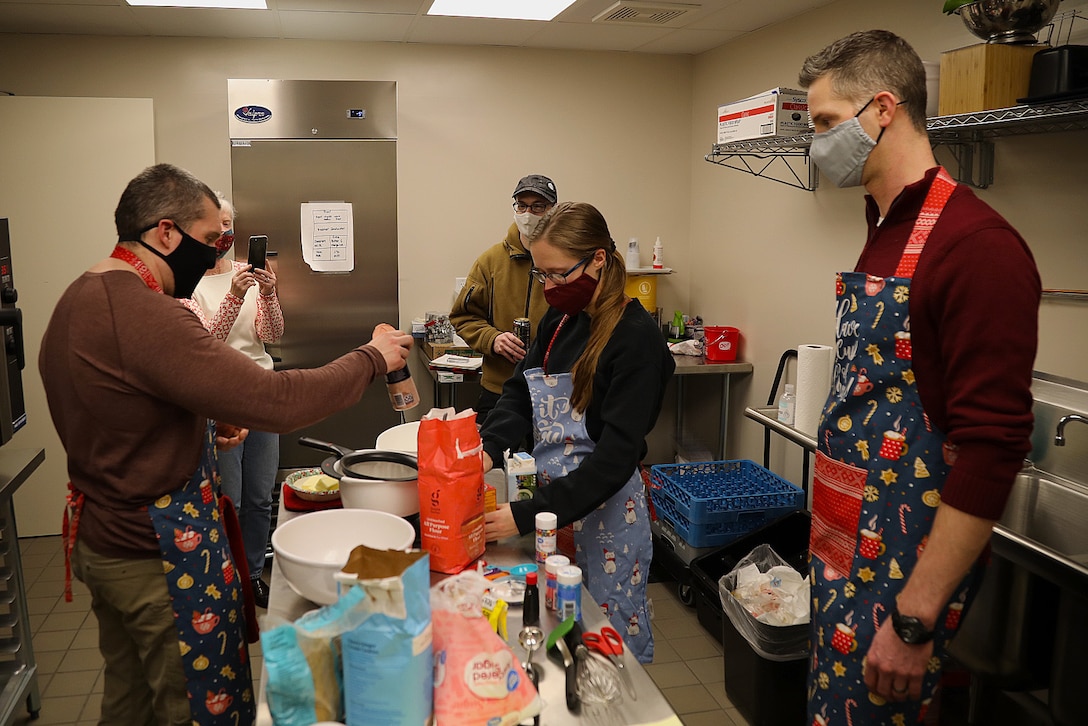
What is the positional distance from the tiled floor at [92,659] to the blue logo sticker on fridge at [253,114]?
238 centimetres

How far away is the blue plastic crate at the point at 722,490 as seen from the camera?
3.37 m

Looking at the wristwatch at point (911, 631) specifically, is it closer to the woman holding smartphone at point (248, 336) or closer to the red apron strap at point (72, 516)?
the red apron strap at point (72, 516)

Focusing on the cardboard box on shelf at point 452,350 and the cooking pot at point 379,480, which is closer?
the cooking pot at point 379,480

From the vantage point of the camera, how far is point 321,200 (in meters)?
4.43

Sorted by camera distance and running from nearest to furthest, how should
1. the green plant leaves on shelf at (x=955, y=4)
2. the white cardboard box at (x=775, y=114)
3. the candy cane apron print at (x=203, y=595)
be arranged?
the candy cane apron print at (x=203, y=595), the green plant leaves on shelf at (x=955, y=4), the white cardboard box at (x=775, y=114)

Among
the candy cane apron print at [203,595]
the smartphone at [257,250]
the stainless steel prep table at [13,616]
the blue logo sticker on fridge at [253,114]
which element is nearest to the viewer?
the candy cane apron print at [203,595]

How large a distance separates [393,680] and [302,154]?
3.79 meters

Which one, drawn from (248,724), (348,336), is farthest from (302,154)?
(248,724)

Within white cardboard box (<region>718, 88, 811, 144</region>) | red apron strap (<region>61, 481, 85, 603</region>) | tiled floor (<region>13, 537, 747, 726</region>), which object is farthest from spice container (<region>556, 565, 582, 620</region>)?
white cardboard box (<region>718, 88, 811, 144</region>)

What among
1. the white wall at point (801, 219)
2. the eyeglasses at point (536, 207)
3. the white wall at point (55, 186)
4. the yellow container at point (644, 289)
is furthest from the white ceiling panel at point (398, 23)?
the yellow container at point (644, 289)

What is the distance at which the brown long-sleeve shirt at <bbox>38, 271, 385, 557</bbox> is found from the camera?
152 centimetres

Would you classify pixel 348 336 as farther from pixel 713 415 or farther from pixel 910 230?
pixel 910 230

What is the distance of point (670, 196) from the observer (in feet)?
16.6

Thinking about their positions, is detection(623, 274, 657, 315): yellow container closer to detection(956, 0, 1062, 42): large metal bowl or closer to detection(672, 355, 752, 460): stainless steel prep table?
detection(672, 355, 752, 460): stainless steel prep table
